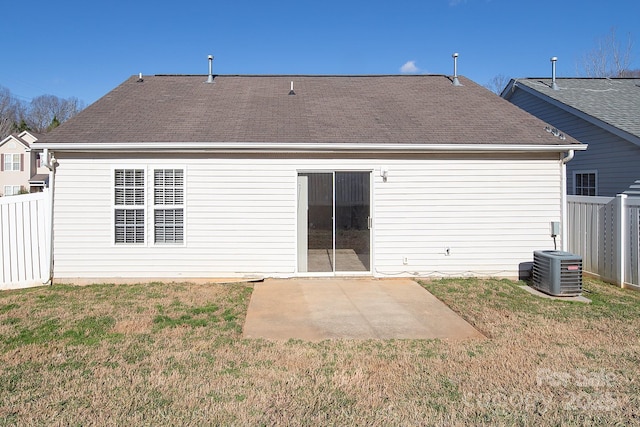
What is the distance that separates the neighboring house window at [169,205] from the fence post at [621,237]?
8.09 metres

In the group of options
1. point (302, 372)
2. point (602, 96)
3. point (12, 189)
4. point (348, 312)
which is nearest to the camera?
point (302, 372)

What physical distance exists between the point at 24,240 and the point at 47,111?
180 ft

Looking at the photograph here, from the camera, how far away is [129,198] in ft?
28.2

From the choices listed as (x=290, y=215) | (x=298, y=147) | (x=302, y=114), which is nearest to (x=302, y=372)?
(x=290, y=215)

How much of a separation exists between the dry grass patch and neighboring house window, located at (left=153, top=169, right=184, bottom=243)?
7.24ft

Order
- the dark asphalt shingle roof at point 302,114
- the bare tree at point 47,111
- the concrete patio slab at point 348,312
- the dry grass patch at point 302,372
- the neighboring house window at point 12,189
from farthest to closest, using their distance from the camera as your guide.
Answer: the bare tree at point 47,111 → the neighboring house window at point 12,189 → the dark asphalt shingle roof at point 302,114 → the concrete patio slab at point 348,312 → the dry grass patch at point 302,372

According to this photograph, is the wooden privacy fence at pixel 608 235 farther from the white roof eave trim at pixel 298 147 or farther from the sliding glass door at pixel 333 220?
the sliding glass door at pixel 333 220

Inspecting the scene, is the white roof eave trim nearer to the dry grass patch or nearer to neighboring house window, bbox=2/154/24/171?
the dry grass patch

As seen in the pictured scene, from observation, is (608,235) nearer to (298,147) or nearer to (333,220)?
(333,220)

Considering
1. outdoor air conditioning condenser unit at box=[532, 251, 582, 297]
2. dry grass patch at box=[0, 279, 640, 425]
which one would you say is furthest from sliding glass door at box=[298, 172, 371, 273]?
outdoor air conditioning condenser unit at box=[532, 251, 582, 297]

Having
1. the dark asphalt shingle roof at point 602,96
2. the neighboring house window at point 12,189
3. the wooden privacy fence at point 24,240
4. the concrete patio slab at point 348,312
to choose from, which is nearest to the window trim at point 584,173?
the dark asphalt shingle roof at point 602,96

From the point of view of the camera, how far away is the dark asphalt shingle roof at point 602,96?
11.2 meters

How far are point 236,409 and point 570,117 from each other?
1275 cm

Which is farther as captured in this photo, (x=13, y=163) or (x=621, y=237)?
(x=13, y=163)
